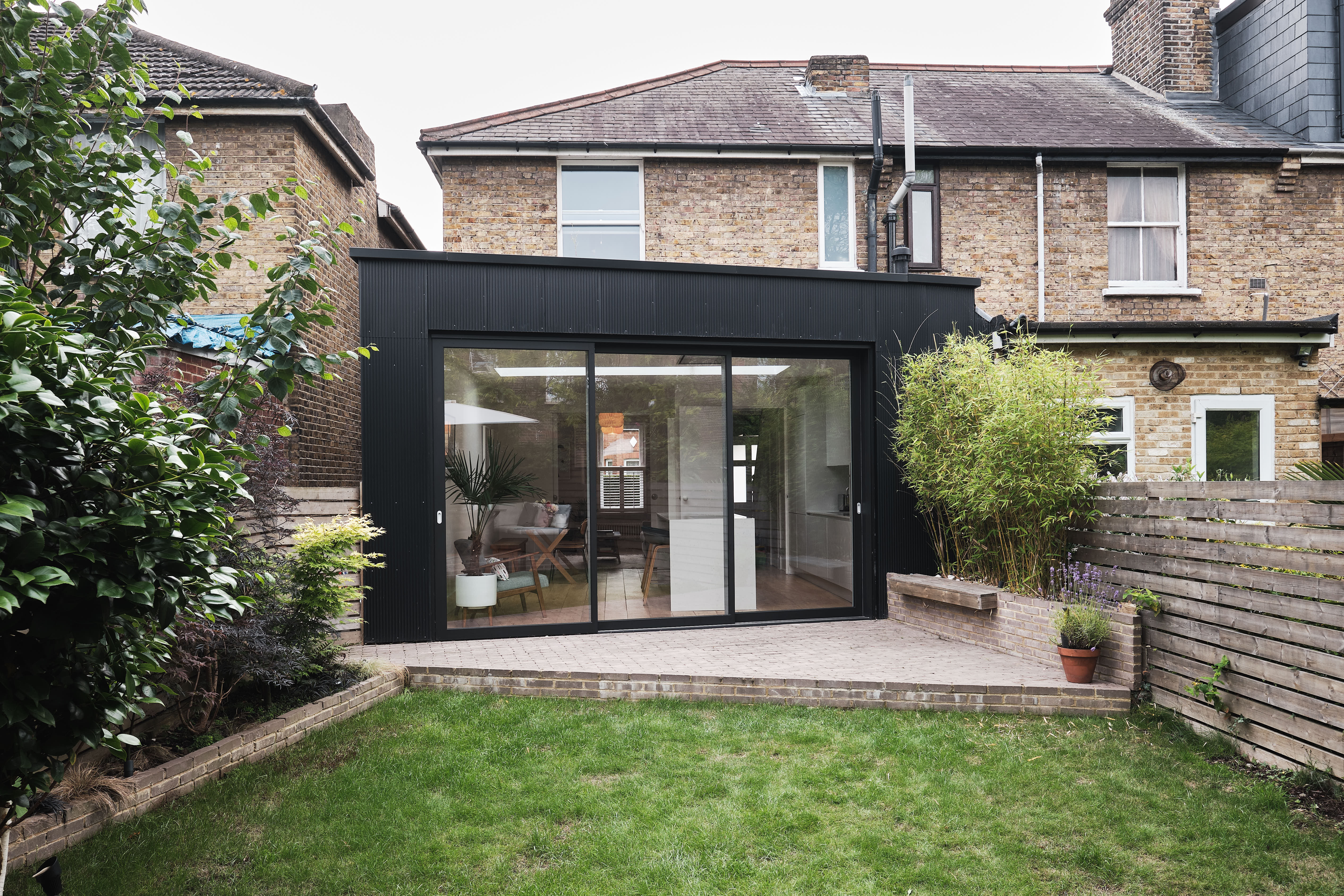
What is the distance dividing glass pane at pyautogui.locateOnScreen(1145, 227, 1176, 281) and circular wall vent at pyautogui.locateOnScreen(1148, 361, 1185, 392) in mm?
2147

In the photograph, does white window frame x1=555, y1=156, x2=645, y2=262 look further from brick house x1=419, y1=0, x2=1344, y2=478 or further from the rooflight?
the rooflight

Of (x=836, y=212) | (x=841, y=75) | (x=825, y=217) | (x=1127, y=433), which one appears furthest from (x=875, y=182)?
(x=1127, y=433)

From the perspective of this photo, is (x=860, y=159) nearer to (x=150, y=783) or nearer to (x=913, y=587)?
(x=913, y=587)

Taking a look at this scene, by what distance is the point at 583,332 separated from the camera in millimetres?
7027

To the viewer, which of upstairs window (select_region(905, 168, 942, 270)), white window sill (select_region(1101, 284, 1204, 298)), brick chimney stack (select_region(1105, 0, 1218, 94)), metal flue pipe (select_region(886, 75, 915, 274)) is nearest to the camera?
metal flue pipe (select_region(886, 75, 915, 274))

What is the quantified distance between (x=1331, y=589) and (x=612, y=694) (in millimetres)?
4107

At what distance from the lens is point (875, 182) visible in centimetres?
1105

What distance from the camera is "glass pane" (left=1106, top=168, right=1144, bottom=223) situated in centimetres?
1173

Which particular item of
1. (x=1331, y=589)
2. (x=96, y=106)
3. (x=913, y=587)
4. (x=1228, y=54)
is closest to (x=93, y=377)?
(x=96, y=106)

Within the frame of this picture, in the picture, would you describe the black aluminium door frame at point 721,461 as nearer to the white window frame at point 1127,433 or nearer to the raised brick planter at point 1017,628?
the raised brick planter at point 1017,628

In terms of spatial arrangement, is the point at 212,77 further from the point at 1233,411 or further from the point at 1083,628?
the point at 1233,411

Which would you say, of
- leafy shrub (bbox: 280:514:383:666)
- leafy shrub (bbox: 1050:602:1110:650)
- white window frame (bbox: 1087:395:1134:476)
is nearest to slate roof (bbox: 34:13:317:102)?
leafy shrub (bbox: 280:514:383:666)

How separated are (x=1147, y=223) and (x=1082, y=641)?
30.4 ft

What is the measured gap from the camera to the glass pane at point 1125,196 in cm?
1173
